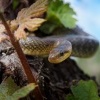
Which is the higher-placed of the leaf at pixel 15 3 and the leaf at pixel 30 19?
the leaf at pixel 15 3

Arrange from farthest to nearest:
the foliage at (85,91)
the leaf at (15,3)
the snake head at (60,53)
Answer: the leaf at (15,3)
the snake head at (60,53)
the foliage at (85,91)

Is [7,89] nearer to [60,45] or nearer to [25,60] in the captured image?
[25,60]

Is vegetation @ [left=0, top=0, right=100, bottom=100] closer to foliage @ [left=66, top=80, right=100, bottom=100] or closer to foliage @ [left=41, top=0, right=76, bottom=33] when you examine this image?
foliage @ [left=66, top=80, right=100, bottom=100]

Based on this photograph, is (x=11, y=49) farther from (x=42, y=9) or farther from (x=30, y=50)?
(x=42, y=9)

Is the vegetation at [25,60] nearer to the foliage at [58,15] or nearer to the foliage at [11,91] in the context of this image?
the foliage at [11,91]

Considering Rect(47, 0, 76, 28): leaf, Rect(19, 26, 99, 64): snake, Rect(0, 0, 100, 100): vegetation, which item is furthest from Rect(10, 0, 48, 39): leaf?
Rect(47, 0, 76, 28): leaf

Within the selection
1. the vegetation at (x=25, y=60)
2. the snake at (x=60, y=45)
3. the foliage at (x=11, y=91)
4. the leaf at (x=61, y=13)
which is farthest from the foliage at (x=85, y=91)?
the leaf at (x=61, y=13)

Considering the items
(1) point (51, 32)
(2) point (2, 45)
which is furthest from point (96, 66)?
(2) point (2, 45)

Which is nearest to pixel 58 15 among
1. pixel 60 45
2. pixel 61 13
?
pixel 61 13
